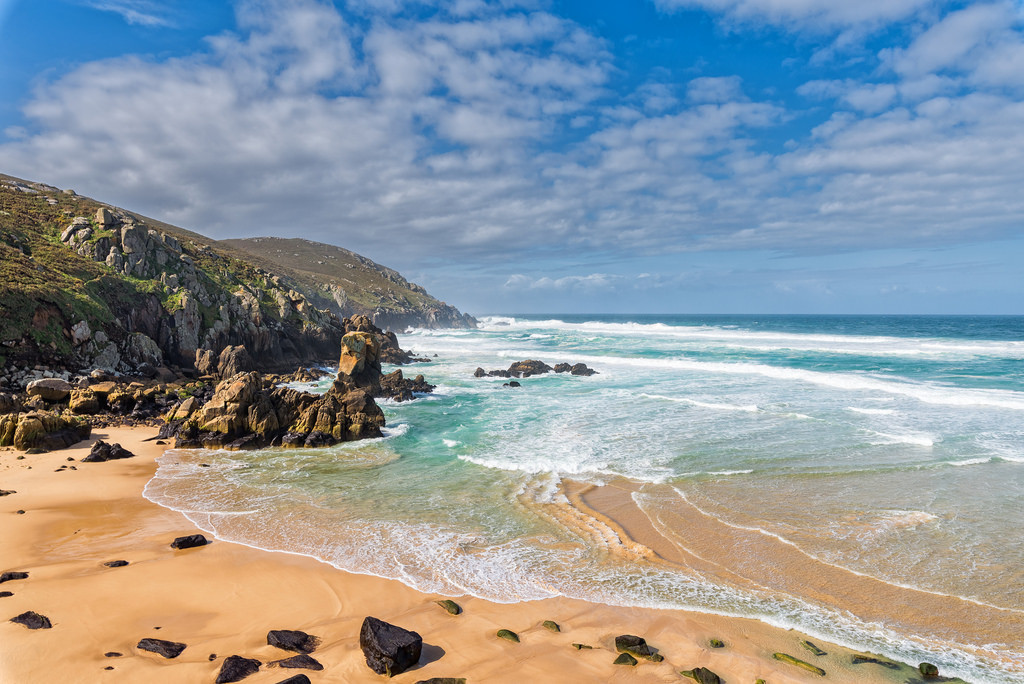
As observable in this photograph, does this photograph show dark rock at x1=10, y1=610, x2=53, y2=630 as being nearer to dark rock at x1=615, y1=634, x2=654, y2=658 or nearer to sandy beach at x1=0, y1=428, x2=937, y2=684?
sandy beach at x1=0, y1=428, x2=937, y2=684

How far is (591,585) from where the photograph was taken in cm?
907

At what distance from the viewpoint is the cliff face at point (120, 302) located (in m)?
25.6

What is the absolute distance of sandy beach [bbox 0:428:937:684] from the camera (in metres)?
6.55

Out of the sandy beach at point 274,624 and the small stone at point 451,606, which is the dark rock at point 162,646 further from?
the small stone at point 451,606

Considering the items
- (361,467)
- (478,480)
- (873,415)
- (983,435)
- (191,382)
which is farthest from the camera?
(191,382)

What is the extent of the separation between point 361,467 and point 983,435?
22867mm

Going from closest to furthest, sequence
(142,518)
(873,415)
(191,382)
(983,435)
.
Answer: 1. (142,518)
2. (983,435)
3. (873,415)
4. (191,382)

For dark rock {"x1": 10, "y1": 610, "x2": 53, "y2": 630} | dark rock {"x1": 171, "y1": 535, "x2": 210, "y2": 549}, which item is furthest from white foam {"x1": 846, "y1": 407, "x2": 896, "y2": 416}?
dark rock {"x1": 10, "y1": 610, "x2": 53, "y2": 630}

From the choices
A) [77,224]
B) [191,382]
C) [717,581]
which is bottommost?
[717,581]

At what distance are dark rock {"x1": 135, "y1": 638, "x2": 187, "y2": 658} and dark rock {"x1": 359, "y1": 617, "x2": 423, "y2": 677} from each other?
2.42 m

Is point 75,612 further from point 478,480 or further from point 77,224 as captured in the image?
point 77,224

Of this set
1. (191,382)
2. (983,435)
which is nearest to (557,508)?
(983,435)

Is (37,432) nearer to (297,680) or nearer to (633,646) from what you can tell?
(297,680)

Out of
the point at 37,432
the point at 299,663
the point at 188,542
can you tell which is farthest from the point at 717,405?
the point at 37,432
